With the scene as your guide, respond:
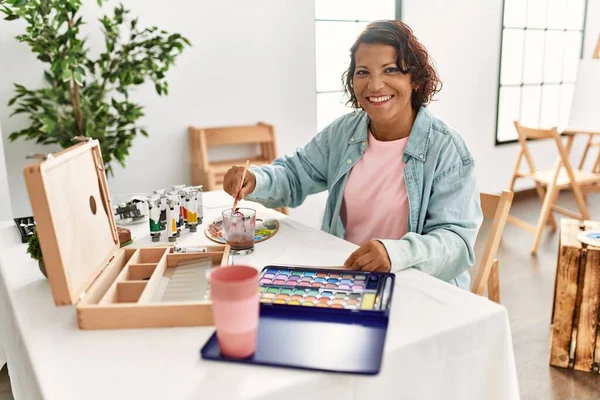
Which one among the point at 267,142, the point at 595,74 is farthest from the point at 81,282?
the point at 595,74

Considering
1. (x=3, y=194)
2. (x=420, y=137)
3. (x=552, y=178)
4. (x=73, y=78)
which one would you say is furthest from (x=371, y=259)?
(x=552, y=178)

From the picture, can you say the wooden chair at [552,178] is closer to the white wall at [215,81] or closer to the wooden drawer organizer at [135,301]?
the white wall at [215,81]

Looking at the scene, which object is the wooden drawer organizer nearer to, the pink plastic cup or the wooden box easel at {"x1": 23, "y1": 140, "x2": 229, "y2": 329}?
the wooden box easel at {"x1": 23, "y1": 140, "x2": 229, "y2": 329}

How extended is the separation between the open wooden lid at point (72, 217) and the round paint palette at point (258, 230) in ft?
1.03

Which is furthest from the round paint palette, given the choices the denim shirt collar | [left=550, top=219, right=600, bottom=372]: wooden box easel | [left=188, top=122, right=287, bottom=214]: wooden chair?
[left=188, top=122, right=287, bottom=214]: wooden chair

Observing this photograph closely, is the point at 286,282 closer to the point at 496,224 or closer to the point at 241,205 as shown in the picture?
the point at 496,224

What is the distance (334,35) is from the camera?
384 centimetres

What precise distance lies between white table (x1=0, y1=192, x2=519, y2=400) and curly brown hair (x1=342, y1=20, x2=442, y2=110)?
0.61 meters

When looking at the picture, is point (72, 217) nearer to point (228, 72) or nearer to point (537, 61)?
point (228, 72)

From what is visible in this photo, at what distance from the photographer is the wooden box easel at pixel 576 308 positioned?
2006mm

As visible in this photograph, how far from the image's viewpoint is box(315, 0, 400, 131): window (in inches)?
149

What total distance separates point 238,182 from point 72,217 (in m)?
0.58

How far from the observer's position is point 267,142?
11.2 ft

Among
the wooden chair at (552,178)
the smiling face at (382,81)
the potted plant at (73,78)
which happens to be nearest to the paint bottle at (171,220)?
the smiling face at (382,81)
